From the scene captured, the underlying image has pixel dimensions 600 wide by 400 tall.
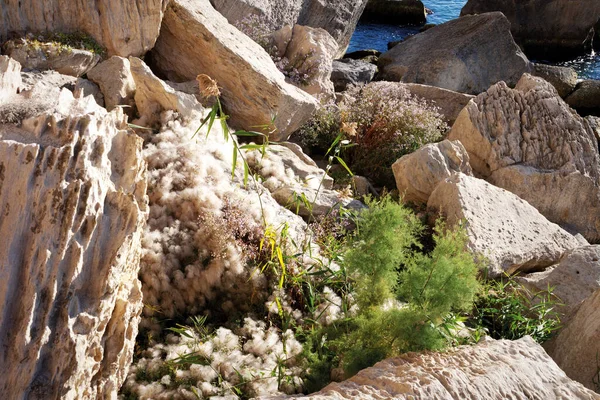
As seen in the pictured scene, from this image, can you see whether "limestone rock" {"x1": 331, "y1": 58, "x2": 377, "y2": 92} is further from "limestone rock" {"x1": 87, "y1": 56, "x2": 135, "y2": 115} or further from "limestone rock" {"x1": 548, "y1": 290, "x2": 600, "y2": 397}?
"limestone rock" {"x1": 548, "y1": 290, "x2": 600, "y2": 397}

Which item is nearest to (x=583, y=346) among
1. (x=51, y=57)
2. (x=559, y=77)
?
(x=51, y=57)

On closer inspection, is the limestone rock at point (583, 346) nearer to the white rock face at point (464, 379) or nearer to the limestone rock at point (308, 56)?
the white rock face at point (464, 379)

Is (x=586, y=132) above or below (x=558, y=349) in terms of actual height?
above

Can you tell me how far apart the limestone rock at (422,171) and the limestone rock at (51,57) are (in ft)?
10.1

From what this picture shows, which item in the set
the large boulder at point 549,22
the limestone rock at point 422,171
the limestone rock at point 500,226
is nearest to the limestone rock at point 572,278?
the limestone rock at point 500,226

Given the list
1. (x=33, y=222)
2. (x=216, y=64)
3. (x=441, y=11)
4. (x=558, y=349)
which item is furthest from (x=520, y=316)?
(x=441, y=11)

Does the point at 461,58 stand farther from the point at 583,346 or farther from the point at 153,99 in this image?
the point at 583,346

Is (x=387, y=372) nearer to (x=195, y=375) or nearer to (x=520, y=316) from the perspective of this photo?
(x=195, y=375)

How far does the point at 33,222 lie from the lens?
320cm

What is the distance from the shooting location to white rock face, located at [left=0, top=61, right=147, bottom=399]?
306 cm

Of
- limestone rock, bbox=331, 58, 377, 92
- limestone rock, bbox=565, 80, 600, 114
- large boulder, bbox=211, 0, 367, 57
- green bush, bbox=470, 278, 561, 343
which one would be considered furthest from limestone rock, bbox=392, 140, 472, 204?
limestone rock, bbox=565, 80, 600, 114

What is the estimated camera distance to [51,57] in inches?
241

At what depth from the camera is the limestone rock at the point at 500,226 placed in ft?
17.6

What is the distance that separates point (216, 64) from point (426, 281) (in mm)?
3818
